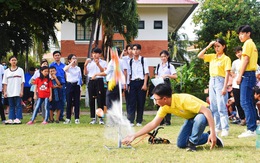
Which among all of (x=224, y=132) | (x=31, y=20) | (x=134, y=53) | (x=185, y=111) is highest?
(x=31, y=20)

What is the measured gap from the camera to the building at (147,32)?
31.4 metres

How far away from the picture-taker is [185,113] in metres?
6.25

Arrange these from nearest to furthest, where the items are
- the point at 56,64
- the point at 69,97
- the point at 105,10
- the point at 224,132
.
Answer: the point at 224,132, the point at 69,97, the point at 56,64, the point at 105,10

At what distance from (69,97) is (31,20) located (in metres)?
9.38

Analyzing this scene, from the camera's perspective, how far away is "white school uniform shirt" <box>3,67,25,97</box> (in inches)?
472

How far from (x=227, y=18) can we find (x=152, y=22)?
1094cm

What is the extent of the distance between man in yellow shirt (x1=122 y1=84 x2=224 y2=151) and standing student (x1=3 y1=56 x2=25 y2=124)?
21.5ft

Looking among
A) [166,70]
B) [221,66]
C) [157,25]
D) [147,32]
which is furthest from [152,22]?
[221,66]

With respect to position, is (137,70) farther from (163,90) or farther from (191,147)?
(163,90)

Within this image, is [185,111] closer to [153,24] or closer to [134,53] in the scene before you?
[134,53]

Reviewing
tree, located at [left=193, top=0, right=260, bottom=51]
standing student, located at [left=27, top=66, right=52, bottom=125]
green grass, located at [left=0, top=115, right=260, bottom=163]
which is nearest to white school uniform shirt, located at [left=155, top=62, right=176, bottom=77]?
standing student, located at [left=27, top=66, right=52, bottom=125]

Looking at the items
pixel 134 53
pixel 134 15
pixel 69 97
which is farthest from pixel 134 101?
pixel 134 15

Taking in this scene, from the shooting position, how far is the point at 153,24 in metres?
32.1

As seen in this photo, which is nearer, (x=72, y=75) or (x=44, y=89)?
(x=72, y=75)
